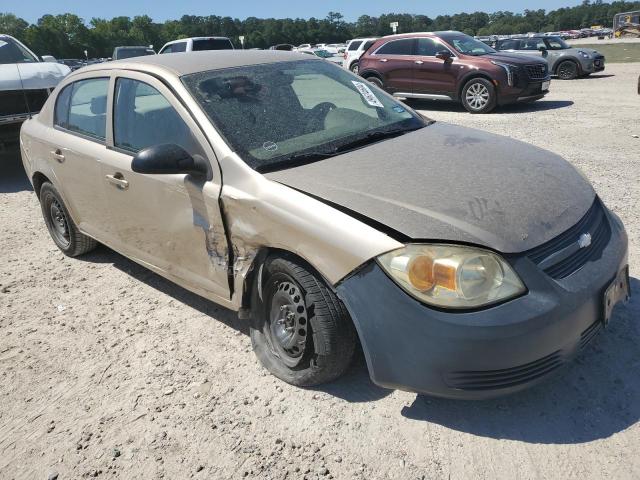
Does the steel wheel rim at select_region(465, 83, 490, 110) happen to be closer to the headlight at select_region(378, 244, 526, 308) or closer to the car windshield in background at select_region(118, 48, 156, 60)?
the headlight at select_region(378, 244, 526, 308)

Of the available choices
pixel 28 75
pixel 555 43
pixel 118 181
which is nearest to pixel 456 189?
pixel 118 181

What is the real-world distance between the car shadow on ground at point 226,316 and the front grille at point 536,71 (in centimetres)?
962

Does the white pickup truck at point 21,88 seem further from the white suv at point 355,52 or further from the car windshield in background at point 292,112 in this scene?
the white suv at point 355,52

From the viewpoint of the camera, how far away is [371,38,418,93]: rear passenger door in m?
12.6

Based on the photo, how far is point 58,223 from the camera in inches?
193

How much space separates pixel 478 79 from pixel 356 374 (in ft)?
32.7

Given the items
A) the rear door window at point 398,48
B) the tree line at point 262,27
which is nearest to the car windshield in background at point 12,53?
the rear door window at point 398,48

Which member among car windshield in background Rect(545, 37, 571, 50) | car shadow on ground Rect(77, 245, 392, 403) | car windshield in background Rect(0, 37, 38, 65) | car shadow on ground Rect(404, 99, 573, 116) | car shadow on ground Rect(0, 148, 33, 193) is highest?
car windshield in background Rect(0, 37, 38, 65)

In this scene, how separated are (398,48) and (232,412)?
11.8 m

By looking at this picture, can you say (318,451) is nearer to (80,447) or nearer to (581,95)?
(80,447)

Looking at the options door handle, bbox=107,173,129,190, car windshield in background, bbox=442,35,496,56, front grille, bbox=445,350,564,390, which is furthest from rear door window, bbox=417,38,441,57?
front grille, bbox=445,350,564,390

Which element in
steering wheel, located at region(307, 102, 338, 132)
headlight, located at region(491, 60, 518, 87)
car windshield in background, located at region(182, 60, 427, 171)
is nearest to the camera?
car windshield in background, located at region(182, 60, 427, 171)

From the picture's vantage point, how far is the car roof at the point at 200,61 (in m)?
3.33

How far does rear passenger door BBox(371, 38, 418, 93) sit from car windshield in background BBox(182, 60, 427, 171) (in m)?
9.33
